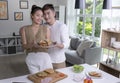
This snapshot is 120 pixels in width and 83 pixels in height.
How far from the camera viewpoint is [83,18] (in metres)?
5.41

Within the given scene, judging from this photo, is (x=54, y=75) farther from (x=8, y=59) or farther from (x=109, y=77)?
(x=8, y=59)

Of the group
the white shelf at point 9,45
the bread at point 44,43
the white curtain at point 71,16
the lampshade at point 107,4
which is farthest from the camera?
the white curtain at point 71,16

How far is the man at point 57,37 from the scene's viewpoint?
2062 millimetres

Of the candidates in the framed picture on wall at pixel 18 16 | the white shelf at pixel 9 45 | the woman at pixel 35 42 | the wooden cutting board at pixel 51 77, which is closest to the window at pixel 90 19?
the framed picture on wall at pixel 18 16

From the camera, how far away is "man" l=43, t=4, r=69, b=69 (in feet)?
6.76

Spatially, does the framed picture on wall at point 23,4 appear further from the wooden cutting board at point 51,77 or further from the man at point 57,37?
the wooden cutting board at point 51,77

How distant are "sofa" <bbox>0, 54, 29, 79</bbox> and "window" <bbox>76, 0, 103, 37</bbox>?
2.19 m

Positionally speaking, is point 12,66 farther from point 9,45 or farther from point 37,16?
point 37,16

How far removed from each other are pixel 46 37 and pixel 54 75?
0.50 metres

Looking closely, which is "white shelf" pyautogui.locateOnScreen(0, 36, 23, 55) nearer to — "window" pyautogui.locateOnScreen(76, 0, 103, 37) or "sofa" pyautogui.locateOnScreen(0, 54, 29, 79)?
Answer: "sofa" pyautogui.locateOnScreen(0, 54, 29, 79)

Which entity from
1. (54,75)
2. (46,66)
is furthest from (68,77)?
(46,66)

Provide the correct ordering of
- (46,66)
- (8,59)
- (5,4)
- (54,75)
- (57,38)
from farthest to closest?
(5,4) → (8,59) → (57,38) → (46,66) → (54,75)

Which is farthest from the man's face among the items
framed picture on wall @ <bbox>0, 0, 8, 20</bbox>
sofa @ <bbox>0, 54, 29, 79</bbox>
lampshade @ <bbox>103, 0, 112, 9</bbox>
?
framed picture on wall @ <bbox>0, 0, 8, 20</bbox>

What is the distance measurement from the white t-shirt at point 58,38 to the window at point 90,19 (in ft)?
9.26
